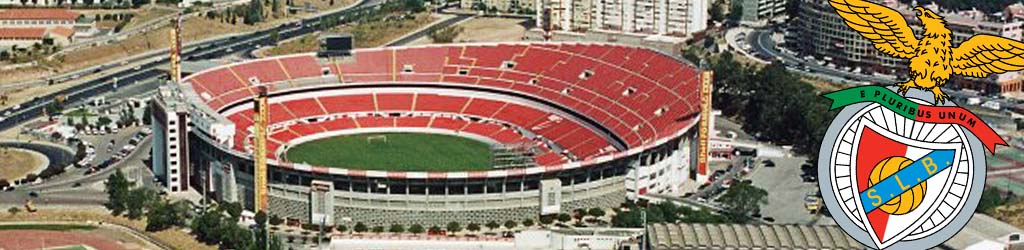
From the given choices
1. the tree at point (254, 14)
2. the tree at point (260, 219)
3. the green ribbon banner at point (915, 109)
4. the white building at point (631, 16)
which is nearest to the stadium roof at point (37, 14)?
the tree at point (254, 14)

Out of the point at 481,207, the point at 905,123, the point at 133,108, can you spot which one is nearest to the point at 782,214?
the point at 481,207

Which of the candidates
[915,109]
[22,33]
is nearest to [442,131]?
[22,33]

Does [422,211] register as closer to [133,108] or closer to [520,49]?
[520,49]

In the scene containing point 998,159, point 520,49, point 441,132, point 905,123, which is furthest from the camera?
point 520,49

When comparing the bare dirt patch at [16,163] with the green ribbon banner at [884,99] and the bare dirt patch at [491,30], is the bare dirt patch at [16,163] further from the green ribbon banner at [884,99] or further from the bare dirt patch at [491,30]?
the green ribbon banner at [884,99]

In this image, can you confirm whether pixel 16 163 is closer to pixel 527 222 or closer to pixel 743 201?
pixel 527 222

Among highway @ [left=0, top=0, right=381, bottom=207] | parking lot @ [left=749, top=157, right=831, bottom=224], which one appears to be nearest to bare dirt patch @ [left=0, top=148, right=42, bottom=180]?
highway @ [left=0, top=0, right=381, bottom=207]
